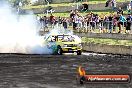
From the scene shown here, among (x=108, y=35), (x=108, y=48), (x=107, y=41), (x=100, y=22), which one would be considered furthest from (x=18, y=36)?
(x=108, y=48)

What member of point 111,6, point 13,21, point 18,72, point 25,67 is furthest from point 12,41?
point 18,72

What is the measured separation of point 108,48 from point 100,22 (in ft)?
15.9

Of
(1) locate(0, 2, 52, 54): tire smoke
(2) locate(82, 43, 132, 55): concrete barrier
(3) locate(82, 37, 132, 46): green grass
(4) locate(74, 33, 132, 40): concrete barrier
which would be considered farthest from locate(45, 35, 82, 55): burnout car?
(4) locate(74, 33, 132, 40): concrete barrier

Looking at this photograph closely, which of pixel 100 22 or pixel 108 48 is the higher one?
pixel 100 22

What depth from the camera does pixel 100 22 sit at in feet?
132

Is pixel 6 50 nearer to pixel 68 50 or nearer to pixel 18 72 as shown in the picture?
pixel 68 50

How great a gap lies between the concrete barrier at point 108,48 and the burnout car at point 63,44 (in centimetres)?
116

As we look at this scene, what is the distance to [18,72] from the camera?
2241cm

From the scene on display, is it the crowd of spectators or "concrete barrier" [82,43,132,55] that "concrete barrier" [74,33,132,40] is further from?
"concrete barrier" [82,43,132,55]

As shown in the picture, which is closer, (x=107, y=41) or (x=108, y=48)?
(x=108, y=48)

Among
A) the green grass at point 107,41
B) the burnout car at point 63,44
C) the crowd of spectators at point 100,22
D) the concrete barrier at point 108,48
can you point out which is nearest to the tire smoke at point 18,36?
the burnout car at point 63,44

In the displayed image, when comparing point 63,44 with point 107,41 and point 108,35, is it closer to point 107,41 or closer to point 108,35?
point 107,41

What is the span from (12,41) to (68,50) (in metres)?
4.79

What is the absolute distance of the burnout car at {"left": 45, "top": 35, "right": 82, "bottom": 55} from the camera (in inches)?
1453
